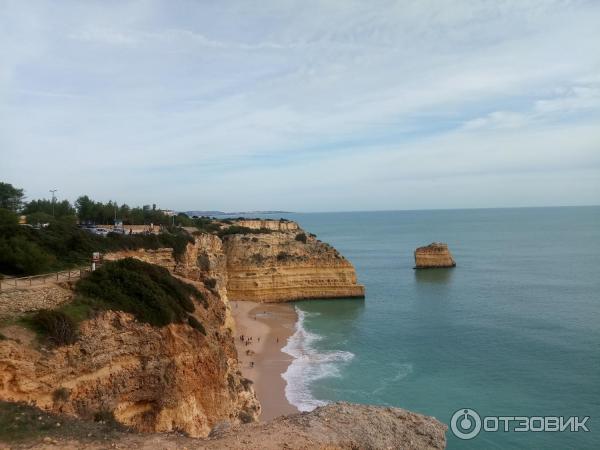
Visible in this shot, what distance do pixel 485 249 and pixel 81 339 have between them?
97410 mm

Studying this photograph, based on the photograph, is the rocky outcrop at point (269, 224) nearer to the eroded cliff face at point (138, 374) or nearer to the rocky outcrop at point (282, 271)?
the rocky outcrop at point (282, 271)

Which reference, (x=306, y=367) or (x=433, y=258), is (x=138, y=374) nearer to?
(x=306, y=367)

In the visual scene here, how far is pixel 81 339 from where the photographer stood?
488 inches

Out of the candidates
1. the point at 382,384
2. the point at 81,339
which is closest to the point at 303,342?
the point at 382,384

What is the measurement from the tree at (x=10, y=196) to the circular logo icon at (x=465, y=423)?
45533 millimetres

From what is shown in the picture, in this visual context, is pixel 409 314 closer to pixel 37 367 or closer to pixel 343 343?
pixel 343 343

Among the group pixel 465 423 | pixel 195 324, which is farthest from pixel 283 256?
pixel 195 324

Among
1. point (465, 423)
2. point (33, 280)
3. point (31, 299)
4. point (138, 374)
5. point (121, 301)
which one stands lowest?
point (465, 423)

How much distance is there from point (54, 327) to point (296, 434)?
6967 millimetres

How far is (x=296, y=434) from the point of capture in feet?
34.7

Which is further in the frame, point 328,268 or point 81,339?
point 328,268

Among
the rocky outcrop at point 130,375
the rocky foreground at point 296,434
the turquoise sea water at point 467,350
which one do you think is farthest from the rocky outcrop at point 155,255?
the rocky foreground at point 296,434

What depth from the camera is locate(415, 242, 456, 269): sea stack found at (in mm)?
73688

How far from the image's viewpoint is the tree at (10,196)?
46619 millimetres
